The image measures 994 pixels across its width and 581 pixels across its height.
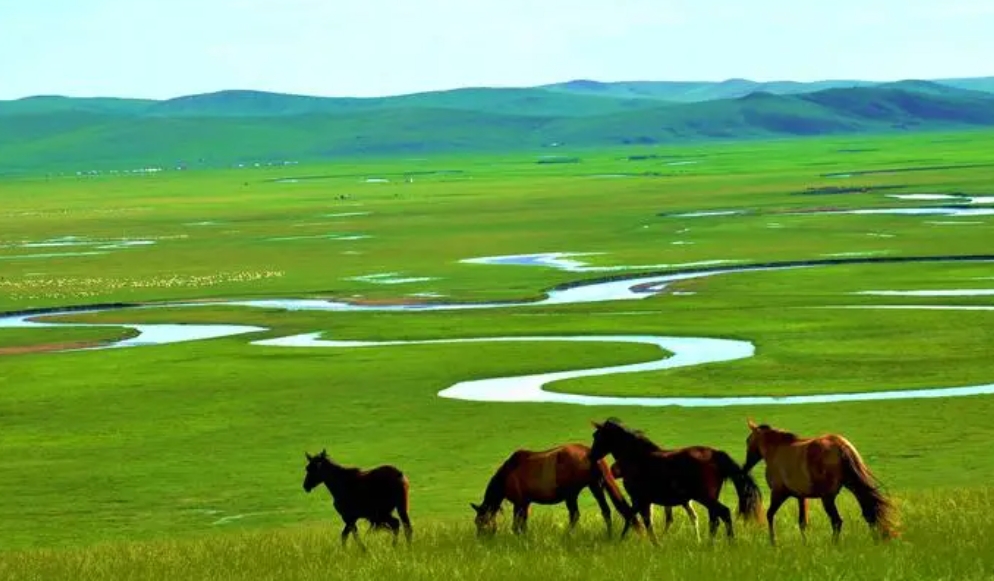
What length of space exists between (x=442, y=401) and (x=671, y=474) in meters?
25.3

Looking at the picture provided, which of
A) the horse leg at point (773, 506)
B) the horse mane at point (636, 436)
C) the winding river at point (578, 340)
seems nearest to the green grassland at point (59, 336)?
the winding river at point (578, 340)

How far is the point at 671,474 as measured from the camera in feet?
63.8

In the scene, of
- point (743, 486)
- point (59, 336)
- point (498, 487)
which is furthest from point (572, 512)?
point (59, 336)

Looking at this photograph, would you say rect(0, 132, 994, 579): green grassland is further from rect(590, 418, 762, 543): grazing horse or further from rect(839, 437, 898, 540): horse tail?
→ rect(590, 418, 762, 543): grazing horse

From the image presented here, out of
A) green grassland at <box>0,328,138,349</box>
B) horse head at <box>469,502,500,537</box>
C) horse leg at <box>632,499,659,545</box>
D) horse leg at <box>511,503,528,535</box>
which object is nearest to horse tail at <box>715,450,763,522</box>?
horse leg at <box>632,499,659,545</box>

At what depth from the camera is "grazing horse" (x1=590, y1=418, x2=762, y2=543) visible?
761 inches

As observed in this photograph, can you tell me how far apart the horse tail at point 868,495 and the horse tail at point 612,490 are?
241 cm

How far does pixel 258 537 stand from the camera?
78.1ft

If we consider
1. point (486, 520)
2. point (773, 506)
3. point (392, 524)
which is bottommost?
point (392, 524)

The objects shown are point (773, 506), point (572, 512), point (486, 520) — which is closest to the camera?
point (773, 506)

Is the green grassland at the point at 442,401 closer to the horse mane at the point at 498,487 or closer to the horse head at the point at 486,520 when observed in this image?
the horse head at the point at 486,520

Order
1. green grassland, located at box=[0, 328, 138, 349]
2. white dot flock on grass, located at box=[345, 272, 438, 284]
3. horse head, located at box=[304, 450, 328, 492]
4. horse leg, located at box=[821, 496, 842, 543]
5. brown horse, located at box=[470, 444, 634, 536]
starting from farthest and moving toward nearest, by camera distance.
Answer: white dot flock on grass, located at box=[345, 272, 438, 284]
green grassland, located at box=[0, 328, 138, 349]
horse head, located at box=[304, 450, 328, 492]
brown horse, located at box=[470, 444, 634, 536]
horse leg, located at box=[821, 496, 842, 543]

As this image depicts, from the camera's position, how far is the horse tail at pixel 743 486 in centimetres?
1922

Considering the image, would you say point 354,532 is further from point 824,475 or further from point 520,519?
point 824,475
